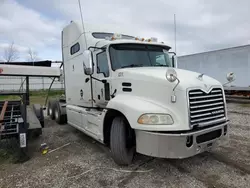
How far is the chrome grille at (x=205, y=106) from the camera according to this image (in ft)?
10.6

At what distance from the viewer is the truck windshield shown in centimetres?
433

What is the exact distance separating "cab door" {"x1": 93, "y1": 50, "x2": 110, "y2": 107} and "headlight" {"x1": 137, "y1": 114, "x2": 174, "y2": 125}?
163cm

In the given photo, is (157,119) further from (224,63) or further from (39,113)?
(224,63)

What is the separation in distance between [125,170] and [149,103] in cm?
136

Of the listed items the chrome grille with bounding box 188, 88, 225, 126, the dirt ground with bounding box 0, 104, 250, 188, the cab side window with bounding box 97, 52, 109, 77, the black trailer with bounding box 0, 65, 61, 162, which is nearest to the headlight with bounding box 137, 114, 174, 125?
the chrome grille with bounding box 188, 88, 225, 126

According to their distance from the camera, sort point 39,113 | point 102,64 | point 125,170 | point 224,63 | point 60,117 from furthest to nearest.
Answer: point 224,63
point 60,117
point 39,113
point 102,64
point 125,170

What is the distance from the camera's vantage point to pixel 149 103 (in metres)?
3.39

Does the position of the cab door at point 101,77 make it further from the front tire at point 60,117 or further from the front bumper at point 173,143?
the front tire at point 60,117

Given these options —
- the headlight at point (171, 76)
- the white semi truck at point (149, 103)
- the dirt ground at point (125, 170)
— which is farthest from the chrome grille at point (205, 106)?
the dirt ground at point (125, 170)

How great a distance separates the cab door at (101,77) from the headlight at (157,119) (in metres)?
1.63

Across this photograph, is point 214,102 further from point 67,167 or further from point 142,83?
point 67,167

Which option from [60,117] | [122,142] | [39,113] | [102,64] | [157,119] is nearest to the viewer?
[157,119]

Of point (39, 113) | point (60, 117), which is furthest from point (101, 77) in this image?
point (60, 117)

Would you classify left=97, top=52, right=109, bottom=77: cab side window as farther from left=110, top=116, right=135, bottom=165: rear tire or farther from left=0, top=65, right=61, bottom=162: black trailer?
left=0, top=65, right=61, bottom=162: black trailer
